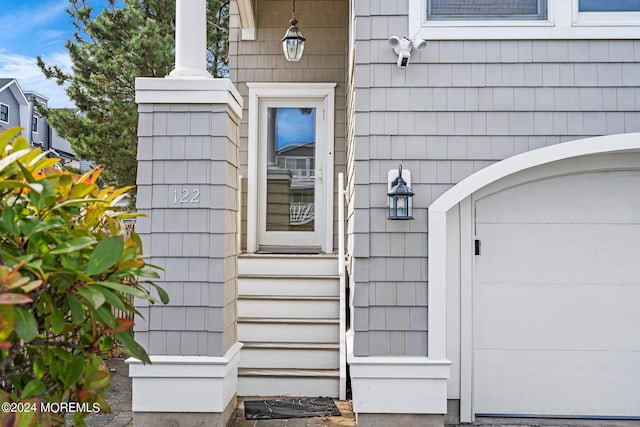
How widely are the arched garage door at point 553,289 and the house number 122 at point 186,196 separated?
1905 mm

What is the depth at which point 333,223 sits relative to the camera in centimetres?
588

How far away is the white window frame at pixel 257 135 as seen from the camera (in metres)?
5.89

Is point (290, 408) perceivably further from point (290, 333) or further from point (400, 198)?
point (400, 198)

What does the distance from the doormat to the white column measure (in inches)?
93.5

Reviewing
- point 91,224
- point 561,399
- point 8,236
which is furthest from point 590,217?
point 8,236

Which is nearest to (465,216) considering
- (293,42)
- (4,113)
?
(293,42)

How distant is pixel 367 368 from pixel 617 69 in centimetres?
251

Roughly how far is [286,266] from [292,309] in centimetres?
48

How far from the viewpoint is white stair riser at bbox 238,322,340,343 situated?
4641mm

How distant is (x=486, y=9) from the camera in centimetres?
370

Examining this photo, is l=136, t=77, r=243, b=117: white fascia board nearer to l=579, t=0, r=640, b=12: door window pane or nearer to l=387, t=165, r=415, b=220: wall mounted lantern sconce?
l=387, t=165, r=415, b=220: wall mounted lantern sconce

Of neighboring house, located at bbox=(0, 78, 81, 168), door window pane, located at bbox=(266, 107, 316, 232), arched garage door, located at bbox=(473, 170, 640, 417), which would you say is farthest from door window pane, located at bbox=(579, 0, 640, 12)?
neighboring house, located at bbox=(0, 78, 81, 168)

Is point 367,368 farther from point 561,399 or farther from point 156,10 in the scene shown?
point 156,10

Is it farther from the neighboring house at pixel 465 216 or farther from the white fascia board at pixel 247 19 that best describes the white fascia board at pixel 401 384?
the white fascia board at pixel 247 19
